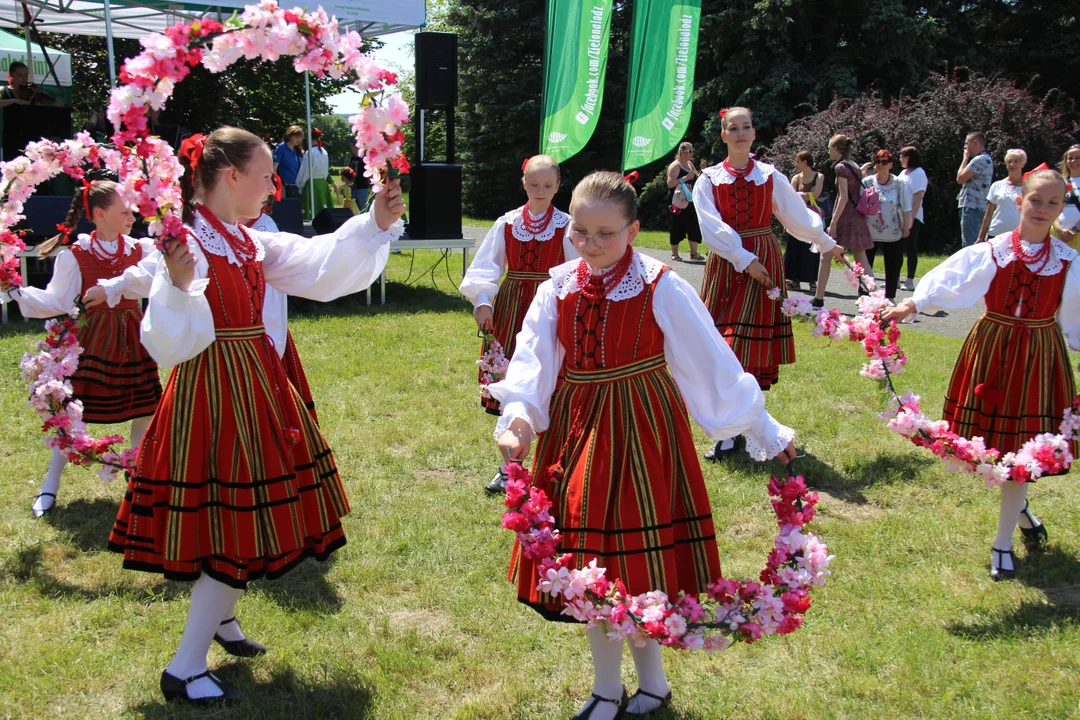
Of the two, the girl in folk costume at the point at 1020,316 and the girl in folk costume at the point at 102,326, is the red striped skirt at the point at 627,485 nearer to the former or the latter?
the girl in folk costume at the point at 1020,316

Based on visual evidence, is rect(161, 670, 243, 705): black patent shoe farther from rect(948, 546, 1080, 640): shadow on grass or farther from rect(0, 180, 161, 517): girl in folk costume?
rect(948, 546, 1080, 640): shadow on grass

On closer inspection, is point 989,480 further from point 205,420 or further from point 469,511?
point 205,420

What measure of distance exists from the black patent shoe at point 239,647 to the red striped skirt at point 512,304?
1.99 meters

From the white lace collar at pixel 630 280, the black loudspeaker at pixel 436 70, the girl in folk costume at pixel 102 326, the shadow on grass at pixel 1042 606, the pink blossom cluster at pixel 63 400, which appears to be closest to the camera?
the white lace collar at pixel 630 280

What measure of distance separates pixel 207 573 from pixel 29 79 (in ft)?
39.4

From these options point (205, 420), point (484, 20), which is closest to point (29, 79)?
point (205, 420)

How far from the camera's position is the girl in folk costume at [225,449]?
9.86 ft

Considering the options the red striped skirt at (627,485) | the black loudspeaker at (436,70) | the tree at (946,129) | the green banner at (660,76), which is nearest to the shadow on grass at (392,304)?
the black loudspeaker at (436,70)

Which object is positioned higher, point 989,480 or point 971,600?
point 989,480

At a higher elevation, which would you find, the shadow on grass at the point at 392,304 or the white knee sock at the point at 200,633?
the white knee sock at the point at 200,633

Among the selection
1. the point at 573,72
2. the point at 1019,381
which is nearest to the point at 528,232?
the point at 1019,381

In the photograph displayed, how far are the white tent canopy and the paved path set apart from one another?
4.97 metres

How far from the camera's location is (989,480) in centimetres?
385

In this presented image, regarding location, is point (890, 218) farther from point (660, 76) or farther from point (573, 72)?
point (573, 72)
